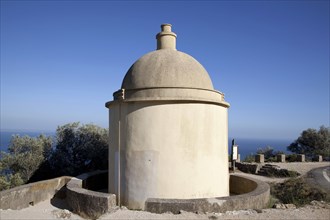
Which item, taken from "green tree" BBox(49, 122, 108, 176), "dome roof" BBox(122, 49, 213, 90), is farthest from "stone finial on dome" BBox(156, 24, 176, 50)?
"green tree" BBox(49, 122, 108, 176)

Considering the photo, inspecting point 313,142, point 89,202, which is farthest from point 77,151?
point 313,142

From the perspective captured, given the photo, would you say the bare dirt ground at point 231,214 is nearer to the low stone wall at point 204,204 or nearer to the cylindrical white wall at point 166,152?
the low stone wall at point 204,204

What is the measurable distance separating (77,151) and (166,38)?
9324 millimetres

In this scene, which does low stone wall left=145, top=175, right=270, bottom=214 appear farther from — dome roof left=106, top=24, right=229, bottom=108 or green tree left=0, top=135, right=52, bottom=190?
green tree left=0, top=135, right=52, bottom=190

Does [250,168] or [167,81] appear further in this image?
Result: [250,168]

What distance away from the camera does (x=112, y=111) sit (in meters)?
10.8

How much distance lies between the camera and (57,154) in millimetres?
17234

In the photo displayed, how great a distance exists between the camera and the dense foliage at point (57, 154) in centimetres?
1616

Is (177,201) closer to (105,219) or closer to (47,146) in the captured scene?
(105,219)

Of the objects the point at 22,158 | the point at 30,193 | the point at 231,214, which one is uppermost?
the point at 22,158

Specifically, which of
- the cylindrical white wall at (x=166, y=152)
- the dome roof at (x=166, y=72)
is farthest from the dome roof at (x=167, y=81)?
the cylindrical white wall at (x=166, y=152)

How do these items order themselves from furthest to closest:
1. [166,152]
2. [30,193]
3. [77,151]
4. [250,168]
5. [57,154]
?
[250,168], [77,151], [57,154], [30,193], [166,152]

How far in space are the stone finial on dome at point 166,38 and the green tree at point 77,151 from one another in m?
8.26

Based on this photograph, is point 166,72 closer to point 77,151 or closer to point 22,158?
point 77,151
